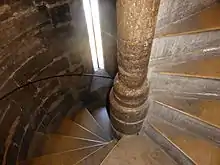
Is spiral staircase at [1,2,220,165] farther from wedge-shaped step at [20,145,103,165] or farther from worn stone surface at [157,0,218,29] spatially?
wedge-shaped step at [20,145,103,165]

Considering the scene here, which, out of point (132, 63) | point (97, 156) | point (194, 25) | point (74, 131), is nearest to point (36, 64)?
point (74, 131)

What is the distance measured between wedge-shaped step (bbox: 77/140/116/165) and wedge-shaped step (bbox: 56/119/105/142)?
1.00ft

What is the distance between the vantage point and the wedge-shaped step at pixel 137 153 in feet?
7.29

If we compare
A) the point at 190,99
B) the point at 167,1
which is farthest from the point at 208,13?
the point at 190,99

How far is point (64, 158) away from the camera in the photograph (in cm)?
272

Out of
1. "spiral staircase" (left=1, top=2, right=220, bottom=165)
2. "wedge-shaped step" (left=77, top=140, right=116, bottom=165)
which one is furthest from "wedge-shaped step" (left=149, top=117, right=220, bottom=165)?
"wedge-shaped step" (left=77, top=140, right=116, bottom=165)

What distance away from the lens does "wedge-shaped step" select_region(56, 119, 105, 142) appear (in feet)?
9.78

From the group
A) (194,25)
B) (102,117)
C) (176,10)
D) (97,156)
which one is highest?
(176,10)

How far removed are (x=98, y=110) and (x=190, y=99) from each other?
1556mm

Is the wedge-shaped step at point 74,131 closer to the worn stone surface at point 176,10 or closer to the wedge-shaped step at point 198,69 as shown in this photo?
the wedge-shaped step at point 198,69

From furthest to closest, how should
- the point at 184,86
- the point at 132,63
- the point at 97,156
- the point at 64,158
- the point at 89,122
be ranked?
the point at 89,122 → the point at 64,158 → the point at 97,156 → the point at 184,86 → the point at 132,63

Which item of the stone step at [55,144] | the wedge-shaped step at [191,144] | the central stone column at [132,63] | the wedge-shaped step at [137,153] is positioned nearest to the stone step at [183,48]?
the central stone column at [132,63]

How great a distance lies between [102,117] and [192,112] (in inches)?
58.1

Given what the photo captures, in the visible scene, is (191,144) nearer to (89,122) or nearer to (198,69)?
(198,69)
